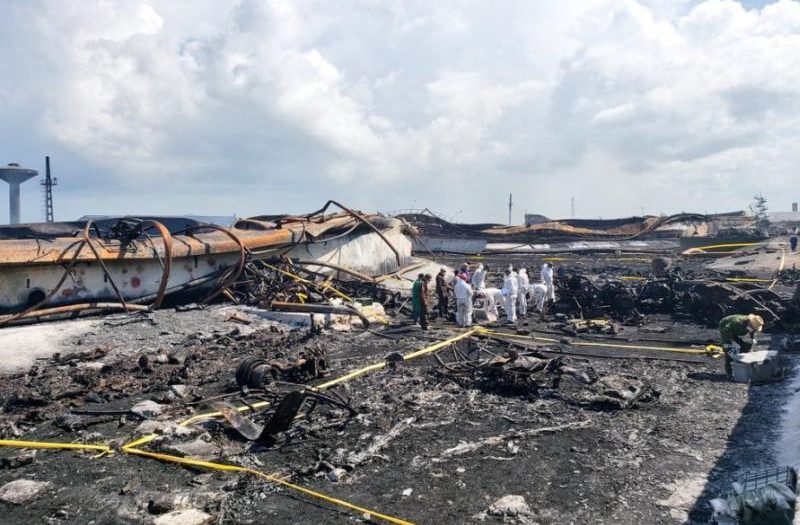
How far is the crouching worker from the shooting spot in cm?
1010

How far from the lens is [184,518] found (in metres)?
5.14

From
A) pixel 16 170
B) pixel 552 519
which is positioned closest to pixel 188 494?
pixel 552 519

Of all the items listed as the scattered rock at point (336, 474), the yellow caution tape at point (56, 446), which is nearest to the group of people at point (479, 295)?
the scattered rock at point (336, 474)

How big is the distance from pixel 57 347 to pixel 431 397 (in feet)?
26.4

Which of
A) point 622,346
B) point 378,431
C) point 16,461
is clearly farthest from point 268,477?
point 622,346

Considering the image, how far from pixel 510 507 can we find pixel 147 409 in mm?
5352

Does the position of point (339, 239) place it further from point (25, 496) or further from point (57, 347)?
point (25, 496)

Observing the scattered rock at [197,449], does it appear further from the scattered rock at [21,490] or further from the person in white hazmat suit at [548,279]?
the person in white hazmat suit at [548,279]

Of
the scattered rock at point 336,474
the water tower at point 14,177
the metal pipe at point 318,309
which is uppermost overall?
the water tower at point 14,177

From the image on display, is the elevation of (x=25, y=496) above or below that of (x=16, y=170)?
below

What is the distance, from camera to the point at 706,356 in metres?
11.9

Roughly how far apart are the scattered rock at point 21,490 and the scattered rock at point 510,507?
4.60 metres

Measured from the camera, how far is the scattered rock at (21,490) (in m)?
5.54

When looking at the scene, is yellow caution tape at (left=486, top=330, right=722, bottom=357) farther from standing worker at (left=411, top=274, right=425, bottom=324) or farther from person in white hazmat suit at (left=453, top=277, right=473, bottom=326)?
standing worker at (left=411, top=274, right=425, bottom=324)
